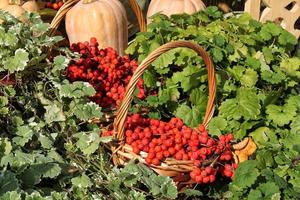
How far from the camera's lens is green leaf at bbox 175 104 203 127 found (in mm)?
2631

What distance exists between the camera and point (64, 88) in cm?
241

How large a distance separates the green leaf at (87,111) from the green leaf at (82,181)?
0.89ft

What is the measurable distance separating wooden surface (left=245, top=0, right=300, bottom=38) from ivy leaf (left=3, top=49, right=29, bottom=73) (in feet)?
5.56

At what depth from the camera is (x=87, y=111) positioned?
7.84 ft

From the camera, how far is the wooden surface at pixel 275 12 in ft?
11.8

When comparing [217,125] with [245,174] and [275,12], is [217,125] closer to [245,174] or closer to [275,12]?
[245,174]

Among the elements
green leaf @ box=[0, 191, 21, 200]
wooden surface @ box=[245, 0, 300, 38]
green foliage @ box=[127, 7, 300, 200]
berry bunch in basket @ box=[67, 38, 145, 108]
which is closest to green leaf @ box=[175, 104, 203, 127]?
green foliage @ box=[127, 7, 300, 200]

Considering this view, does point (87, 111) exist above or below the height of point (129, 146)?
above

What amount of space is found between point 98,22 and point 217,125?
1.05 meters

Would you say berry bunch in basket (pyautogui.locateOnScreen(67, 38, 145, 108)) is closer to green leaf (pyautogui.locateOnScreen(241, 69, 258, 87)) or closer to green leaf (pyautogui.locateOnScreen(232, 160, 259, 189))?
green leaf (pyautogui.locateOnScreen(241, 69, 258, 87))

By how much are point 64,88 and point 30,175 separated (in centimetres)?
44

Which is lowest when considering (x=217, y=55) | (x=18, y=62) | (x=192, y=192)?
(x=192, y=192)

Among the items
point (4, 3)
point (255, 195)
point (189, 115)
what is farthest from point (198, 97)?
point (4, 3)

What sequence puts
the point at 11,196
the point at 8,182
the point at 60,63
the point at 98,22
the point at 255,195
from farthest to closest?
the point at 98,22
the point at 60,63
the point at 255,195
the point at 8,182
the point at 11,196
